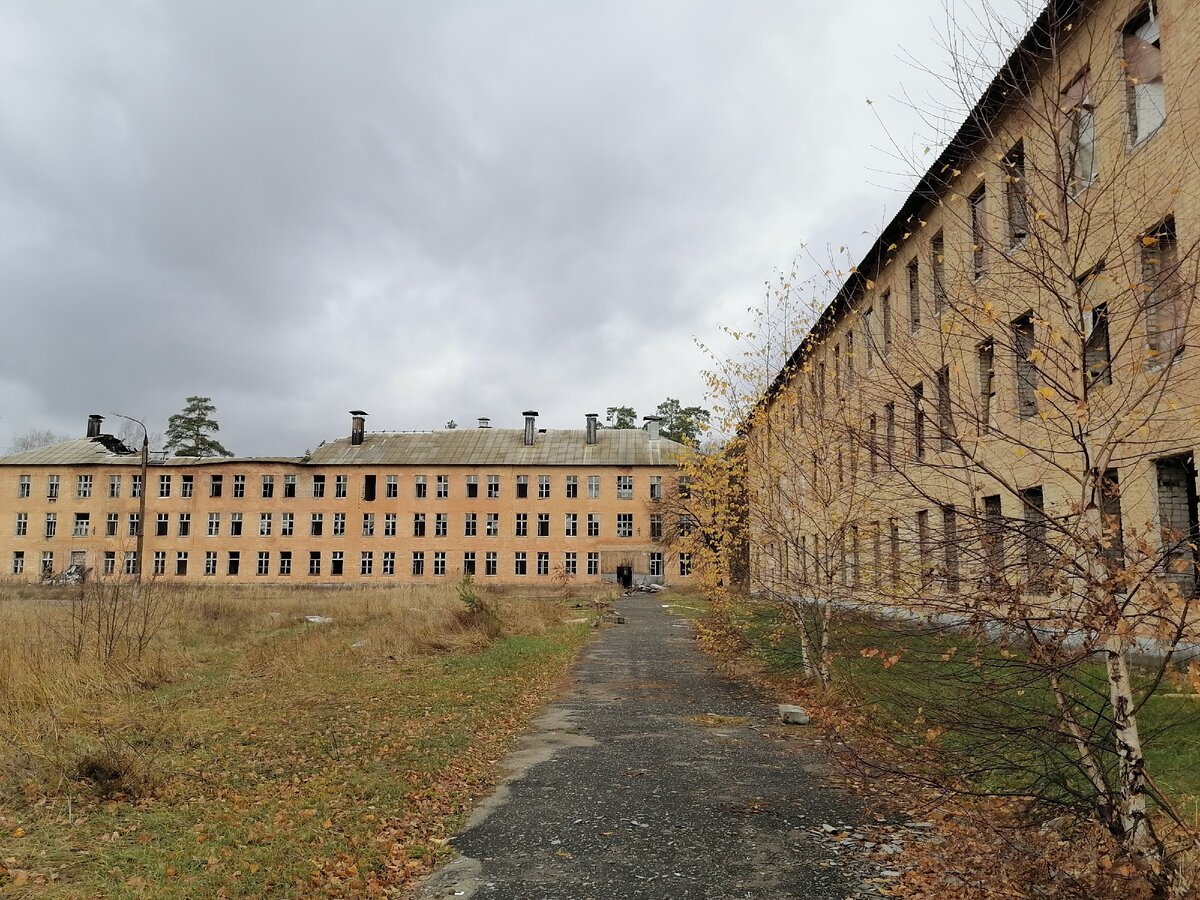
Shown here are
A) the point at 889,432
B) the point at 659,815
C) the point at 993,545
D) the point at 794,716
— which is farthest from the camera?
the point at 794,716

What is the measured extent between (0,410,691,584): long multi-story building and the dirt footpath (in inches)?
1822

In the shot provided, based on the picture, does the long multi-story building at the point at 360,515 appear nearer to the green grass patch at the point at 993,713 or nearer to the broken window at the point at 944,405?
the green grass patch at the point at 993,713

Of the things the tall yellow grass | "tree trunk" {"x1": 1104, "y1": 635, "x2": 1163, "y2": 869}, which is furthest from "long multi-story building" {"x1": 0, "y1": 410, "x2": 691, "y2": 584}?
"tree trunk" {"x1": 1104, "y1": 635, "x2": 1163, "y2": 869}

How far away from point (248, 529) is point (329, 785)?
2200 inches

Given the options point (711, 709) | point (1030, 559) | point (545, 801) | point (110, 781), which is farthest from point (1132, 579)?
point (711, 709)

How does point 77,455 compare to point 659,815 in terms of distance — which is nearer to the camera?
point 659,815

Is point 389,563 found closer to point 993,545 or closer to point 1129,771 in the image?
point 993,545

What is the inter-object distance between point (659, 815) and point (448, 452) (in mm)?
54312

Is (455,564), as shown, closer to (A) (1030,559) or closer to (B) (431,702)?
(B) (431,702)

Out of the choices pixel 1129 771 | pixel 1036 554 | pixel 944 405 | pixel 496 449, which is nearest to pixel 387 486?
pixel 496 449

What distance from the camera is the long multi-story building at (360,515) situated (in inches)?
2283

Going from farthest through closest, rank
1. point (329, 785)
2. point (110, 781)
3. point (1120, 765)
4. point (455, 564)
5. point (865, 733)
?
point (455, 564) → point (865, 733) → point (329, 785) → point (110, 781) → point (1120, 765)

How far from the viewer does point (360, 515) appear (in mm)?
58438

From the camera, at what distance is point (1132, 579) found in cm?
383
